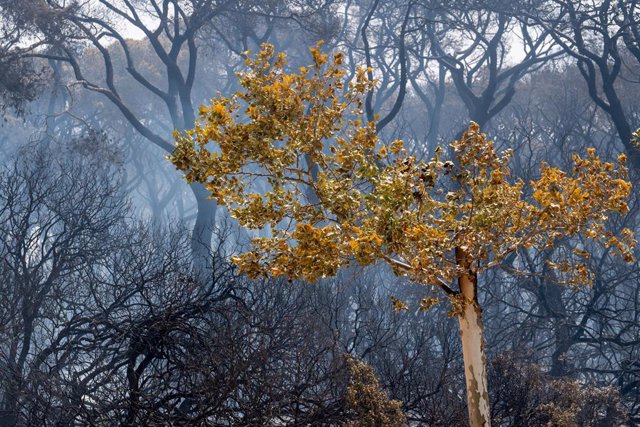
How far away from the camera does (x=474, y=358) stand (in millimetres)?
7871

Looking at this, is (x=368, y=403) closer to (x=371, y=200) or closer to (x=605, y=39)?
(x=371, y=200)

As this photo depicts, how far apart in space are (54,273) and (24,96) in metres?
8.28

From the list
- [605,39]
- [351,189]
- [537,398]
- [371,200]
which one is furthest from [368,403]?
[605,39]

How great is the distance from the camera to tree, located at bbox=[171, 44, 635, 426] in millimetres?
7562

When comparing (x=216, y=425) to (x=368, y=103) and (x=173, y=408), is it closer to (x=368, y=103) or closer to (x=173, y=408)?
(x=173, y=408)

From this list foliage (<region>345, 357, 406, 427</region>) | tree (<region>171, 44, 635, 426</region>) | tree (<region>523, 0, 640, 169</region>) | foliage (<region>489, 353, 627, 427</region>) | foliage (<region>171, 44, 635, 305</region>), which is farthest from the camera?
tree (<region>523, 0, 640, 169</region>)

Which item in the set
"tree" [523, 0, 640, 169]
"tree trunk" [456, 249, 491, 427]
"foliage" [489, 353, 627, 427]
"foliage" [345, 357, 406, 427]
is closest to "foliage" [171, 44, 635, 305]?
"tree trunk" [456, 249, 491, 427]

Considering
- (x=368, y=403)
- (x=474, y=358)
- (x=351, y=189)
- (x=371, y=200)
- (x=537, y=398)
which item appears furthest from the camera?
(x=537, y=398)

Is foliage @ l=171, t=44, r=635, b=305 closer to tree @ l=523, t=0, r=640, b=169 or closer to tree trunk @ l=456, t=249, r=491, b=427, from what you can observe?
tree trunk @ l=456, t=249, r=491, b=427

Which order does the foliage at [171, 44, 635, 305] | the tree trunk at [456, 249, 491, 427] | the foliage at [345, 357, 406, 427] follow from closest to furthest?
the foliage at [171, 44, 635, 305] < the tree trunk at [456, 249, 491, 427] < the foliage at [345, 357, 406, 427]

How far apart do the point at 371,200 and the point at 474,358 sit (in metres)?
1.66

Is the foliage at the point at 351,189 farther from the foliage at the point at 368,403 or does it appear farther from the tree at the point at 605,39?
the tree at the point at 605,39

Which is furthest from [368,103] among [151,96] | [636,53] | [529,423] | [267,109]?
[151,96]

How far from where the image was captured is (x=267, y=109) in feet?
27.4
